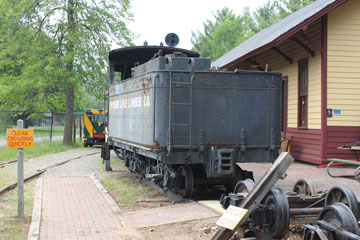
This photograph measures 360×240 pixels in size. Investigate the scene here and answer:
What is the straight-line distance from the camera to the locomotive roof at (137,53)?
35.7ft

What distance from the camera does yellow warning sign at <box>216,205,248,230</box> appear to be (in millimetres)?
4461

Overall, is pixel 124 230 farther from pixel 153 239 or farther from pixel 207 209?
pixel 207 209

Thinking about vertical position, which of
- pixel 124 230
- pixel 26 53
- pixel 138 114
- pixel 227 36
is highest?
pixel 227 36

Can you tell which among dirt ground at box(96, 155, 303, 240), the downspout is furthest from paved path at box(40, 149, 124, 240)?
the downspout

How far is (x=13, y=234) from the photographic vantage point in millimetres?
5832

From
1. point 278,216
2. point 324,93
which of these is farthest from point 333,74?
point 278,216

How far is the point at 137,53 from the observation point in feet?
38.5

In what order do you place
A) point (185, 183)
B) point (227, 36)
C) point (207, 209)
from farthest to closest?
point (227, 36) < point (185, 183) < point (207, 209)

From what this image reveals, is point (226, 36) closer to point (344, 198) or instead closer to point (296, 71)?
point (296, 71)

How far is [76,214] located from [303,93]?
31.0 feet

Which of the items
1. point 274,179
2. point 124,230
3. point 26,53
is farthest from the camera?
point 26,53

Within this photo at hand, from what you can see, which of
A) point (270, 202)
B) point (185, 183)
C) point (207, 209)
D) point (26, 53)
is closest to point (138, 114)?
point (185, 183)

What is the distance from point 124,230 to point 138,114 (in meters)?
3.51

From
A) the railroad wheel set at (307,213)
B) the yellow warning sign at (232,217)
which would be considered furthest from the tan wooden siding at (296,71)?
the yellow warning sign at (232,217)
